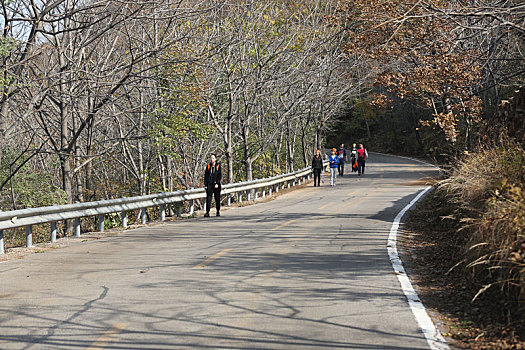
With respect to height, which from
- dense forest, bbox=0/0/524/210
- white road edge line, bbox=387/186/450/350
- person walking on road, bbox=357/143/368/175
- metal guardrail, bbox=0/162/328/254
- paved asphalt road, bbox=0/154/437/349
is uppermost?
dense forest, bbox=0/0/524/210

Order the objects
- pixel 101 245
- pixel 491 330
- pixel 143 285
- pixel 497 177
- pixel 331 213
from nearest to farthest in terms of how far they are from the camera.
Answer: pixel 491 330 < pixel 143 285 < pixel 497 177 < pixel 101 245 < pixel 331 213

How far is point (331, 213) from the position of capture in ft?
62.9

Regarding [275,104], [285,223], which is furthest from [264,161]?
[285,223]

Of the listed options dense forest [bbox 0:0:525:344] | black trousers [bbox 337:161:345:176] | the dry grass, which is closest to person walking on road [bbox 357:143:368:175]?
black trousers [bbox 337:161:345:176]

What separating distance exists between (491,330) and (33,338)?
4.68 metres

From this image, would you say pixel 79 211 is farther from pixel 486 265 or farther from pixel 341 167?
pixel 341 167

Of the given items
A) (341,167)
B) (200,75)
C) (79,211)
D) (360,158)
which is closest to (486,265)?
(79,211)

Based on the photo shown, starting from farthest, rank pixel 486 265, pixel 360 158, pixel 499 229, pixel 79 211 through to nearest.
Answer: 1. pixel 360 158
2. pixel 79 211
3. pixel 486 265
4. pixel 499 229

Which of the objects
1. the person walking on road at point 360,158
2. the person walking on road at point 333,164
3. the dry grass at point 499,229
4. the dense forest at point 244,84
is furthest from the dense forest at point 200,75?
the person walking on road at point 360,158

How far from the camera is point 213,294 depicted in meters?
7.70

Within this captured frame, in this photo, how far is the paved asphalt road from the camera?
580 centimetres

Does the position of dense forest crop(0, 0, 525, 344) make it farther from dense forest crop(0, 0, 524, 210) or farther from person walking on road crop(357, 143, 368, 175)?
person walking on road crop(357, 143, 368, 175)

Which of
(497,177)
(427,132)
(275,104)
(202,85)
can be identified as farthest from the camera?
(427,132)

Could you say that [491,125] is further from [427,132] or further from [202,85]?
[427,132]
